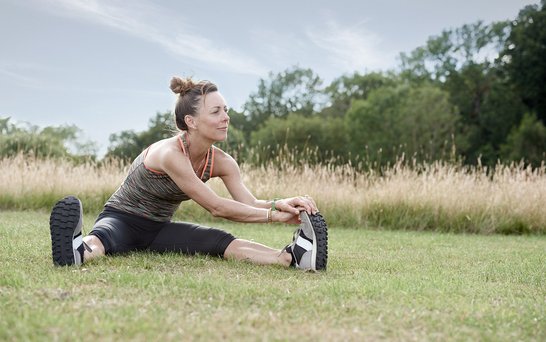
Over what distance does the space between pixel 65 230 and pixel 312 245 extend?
150 cm

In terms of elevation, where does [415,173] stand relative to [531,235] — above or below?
above

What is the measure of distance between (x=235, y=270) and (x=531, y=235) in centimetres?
640

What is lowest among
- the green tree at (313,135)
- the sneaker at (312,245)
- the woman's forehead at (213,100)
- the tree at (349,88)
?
the sneaker at (312,245)

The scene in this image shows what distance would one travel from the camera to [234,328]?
2.35 m

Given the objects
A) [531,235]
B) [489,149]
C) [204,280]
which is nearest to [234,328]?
[204,280]

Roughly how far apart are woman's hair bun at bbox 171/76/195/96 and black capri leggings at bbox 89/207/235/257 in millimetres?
957

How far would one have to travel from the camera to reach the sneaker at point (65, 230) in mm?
3607

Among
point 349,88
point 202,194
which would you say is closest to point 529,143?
point 349,88

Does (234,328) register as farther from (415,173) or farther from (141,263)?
(415,173)

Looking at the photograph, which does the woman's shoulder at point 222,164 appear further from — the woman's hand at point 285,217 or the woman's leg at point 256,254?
the woman's hand at point 285,217

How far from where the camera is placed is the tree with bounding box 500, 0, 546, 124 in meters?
34.7

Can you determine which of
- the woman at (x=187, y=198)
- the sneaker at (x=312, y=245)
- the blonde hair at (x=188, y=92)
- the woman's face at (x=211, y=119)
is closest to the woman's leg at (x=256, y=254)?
the woman at (x=187, y=198)

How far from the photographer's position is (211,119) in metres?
4.13

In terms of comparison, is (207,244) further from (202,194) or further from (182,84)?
(182,84)
